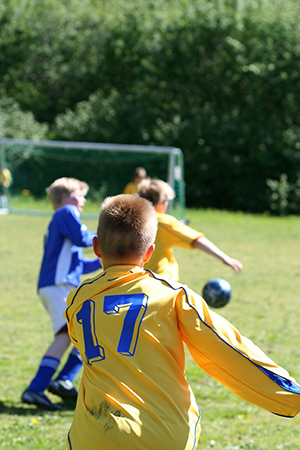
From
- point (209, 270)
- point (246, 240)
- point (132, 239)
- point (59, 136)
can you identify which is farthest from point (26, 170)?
point (132, 239)

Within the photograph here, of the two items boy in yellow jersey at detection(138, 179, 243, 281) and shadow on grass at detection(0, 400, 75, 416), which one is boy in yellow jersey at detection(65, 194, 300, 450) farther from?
shadow on grass at detection(0, 400, 75, 416)

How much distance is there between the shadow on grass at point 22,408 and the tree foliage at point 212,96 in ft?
55.2

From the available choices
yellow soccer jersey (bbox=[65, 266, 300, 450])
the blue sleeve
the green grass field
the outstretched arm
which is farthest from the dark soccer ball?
yellow soccer jersey (bbox=[65, 266, 300, 450])

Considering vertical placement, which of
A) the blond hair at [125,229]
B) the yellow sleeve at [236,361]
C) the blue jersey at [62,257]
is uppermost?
the blond hair at [125,229]

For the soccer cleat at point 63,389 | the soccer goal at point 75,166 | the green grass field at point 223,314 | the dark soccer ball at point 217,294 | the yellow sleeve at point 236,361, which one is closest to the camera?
the yellow sleeve at point 236,361

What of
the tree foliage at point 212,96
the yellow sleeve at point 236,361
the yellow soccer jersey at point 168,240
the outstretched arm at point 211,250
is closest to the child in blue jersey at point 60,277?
the yellow soccer jersey at point 168,240

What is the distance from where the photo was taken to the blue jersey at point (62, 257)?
14.3ft

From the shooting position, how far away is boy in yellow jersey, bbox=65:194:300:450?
179 cm

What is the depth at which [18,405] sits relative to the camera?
438cm

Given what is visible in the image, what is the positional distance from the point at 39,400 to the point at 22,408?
0.59ft

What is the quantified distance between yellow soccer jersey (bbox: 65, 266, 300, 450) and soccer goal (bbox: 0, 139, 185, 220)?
16625 millimetres

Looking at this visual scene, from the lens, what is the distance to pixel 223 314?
707 cm

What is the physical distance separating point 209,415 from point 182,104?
755 inches

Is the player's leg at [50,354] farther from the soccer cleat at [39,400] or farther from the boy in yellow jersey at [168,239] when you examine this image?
the boy in yellow jersey at [168,239]
